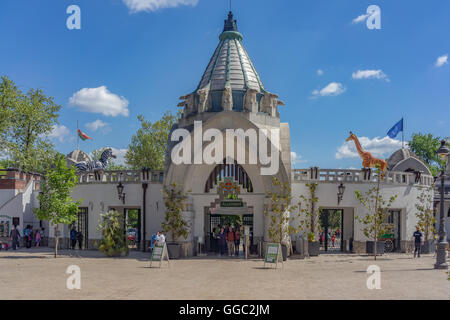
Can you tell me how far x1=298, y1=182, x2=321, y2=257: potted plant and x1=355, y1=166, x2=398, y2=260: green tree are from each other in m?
2.38

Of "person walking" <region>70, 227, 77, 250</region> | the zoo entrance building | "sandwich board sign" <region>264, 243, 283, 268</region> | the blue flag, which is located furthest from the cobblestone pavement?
the blue flag

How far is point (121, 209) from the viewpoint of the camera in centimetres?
2898

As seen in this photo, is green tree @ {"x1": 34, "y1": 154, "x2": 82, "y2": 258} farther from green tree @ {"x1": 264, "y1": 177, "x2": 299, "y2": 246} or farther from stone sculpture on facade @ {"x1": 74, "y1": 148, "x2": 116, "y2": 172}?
green tree @ {"x1": 264, "y1": 177, "x2": 299, "y2": 246}

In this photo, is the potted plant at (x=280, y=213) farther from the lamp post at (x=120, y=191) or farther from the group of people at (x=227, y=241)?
the lamp post at (x=120, y=191)

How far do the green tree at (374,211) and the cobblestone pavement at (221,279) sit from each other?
5.90ft

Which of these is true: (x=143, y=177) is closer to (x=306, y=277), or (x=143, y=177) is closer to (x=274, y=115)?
(x=274, y=115)

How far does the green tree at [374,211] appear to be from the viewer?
889 inches

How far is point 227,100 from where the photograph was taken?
23219 mm

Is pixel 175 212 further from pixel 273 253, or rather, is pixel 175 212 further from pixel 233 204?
pixel 273 253

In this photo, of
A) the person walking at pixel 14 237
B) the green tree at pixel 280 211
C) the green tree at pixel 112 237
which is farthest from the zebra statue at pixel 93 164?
the green tree at pixel 280 211

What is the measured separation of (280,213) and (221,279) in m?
7.58

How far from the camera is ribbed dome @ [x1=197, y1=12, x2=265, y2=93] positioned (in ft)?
81.4
